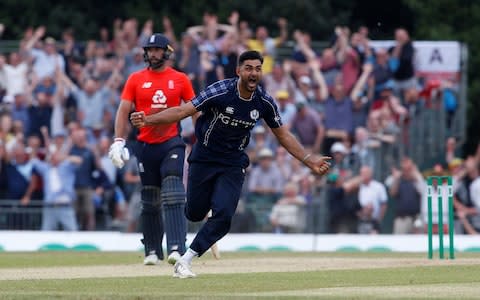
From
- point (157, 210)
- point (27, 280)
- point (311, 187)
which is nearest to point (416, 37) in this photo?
point (311, 187)

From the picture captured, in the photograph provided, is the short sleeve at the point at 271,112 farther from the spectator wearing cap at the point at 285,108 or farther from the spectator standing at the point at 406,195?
the spectator wearing cap at the point at 285,108

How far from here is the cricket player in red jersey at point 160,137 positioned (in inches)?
644

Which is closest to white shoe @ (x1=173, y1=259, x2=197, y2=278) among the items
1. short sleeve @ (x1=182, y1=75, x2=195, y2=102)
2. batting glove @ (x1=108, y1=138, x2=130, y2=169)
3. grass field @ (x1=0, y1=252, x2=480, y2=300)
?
grass field @ (x1=0, y1=252, x2=480, y2=300)

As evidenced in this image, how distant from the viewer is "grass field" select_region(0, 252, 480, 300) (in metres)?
12.9

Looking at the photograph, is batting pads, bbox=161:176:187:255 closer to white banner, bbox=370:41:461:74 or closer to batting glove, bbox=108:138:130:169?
batting glove, bbox=108:138:130:169

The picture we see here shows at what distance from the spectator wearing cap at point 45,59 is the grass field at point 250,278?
34.3 ft

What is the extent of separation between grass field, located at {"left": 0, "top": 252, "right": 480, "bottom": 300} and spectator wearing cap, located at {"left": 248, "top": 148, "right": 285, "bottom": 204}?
660cm

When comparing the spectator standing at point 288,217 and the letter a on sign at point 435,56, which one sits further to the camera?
the letter a on sign at point 435,56

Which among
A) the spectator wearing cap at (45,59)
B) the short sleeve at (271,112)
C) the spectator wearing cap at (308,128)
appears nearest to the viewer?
the short sleeve at (271,112)

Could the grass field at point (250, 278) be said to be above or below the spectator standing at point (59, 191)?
below

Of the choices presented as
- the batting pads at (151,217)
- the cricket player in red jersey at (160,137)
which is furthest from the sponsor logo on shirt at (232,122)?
the batting pads at (151,217)

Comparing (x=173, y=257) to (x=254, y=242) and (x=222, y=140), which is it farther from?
(x=254, y=242)

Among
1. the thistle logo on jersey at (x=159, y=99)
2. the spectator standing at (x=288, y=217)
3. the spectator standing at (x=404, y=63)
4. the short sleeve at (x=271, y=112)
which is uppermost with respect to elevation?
the spectator standing at (x=404, y=63)

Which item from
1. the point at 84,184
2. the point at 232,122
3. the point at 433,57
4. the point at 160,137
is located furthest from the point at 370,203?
the point at 232,122
